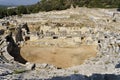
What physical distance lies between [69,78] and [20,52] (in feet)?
74.9

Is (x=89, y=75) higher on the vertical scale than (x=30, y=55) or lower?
higher

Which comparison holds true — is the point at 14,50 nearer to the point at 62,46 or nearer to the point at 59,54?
the point at 62,46

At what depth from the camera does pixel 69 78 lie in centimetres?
2244

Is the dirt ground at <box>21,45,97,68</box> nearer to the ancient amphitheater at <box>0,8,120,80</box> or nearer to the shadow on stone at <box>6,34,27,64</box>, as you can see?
the ancient amphitheater at <box>0,8,120,80</box>

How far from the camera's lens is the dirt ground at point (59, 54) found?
3910 centimetres

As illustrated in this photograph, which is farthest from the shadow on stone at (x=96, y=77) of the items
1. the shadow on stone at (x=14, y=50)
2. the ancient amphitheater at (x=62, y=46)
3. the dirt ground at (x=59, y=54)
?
the shadow on stone at (x=14, y=50)

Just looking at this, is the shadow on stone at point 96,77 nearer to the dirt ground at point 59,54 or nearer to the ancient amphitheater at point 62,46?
the ancient amphitheater at point 62,46

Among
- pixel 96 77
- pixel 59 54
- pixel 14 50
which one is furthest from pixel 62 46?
pixel 96 77

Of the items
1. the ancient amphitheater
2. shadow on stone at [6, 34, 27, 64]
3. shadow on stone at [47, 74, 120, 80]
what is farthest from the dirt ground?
shadow on stone at [47, 74, 120, 80]

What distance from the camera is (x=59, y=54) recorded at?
4272 centimetres

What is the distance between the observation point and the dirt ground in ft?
A: 128

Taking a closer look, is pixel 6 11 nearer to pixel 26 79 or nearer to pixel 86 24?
pixel 86 24

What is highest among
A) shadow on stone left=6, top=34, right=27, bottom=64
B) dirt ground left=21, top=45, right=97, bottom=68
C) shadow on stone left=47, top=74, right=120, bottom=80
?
shadow on stone left=47, top=74, right=120, bottom=80

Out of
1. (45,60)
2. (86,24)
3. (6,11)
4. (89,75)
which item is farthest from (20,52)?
(6,11)
